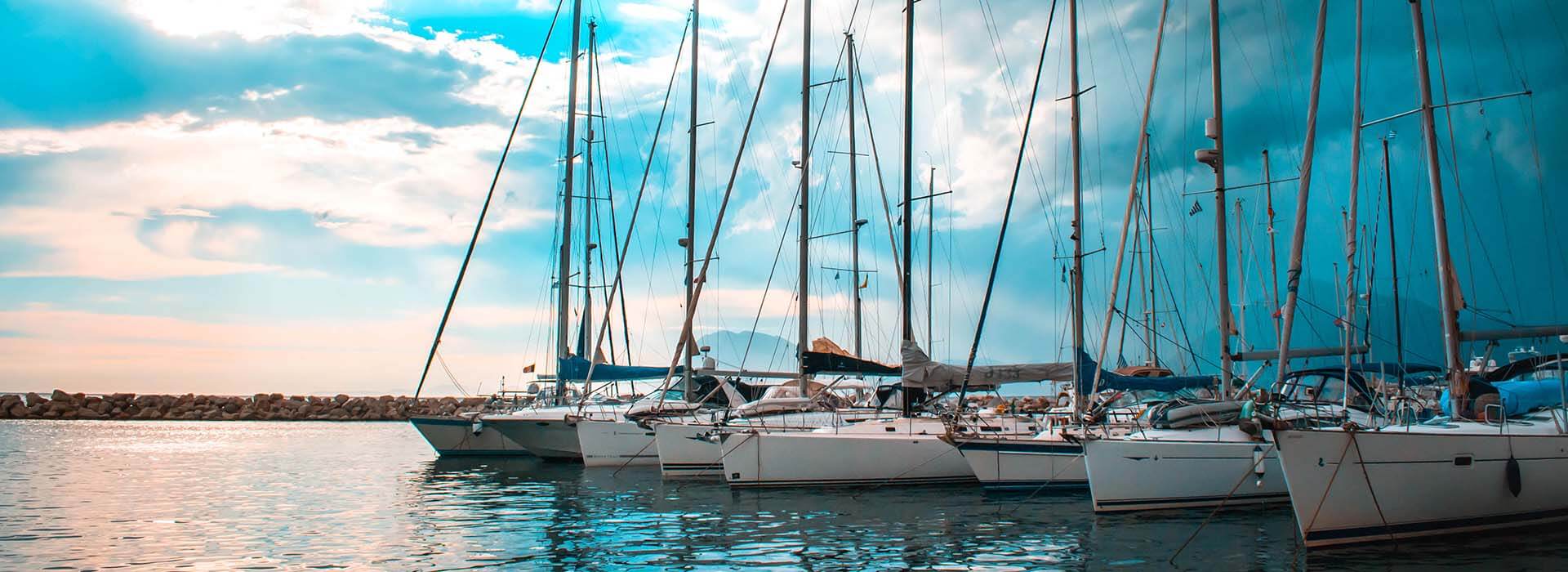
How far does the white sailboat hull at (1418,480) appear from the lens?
12.8 meters

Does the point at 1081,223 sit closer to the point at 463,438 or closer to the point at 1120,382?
the point at 1120,382

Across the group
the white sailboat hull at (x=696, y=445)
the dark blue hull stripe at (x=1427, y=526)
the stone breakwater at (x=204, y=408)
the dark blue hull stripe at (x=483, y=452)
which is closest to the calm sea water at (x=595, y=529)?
the dark blue hull stripe at (x=1427, y=526)

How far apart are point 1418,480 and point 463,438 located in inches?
1065

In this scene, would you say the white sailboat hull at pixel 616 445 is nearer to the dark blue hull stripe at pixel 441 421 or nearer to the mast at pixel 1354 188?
the dark blue hull stripe at pixel 441 421

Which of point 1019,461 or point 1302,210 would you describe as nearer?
point 1302,210

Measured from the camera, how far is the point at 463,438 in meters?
33.1

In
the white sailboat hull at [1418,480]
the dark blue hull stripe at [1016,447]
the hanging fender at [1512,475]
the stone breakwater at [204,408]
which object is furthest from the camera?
the stone breakwater at [204,408]

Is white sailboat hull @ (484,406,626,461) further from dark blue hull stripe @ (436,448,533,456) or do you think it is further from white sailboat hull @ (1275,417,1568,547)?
white sailboat hull @ (1275,417,1568,547)

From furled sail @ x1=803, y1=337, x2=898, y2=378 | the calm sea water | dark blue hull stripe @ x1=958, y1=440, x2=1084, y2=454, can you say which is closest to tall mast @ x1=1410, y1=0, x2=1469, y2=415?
the calm sea water

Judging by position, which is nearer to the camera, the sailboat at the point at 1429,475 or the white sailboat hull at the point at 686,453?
the sailboat at the point at 1429,475

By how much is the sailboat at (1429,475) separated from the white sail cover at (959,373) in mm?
9240

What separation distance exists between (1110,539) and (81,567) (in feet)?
43.7

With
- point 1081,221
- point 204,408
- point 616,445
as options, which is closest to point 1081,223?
point 1081,221

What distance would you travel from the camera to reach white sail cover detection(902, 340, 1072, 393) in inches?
930
